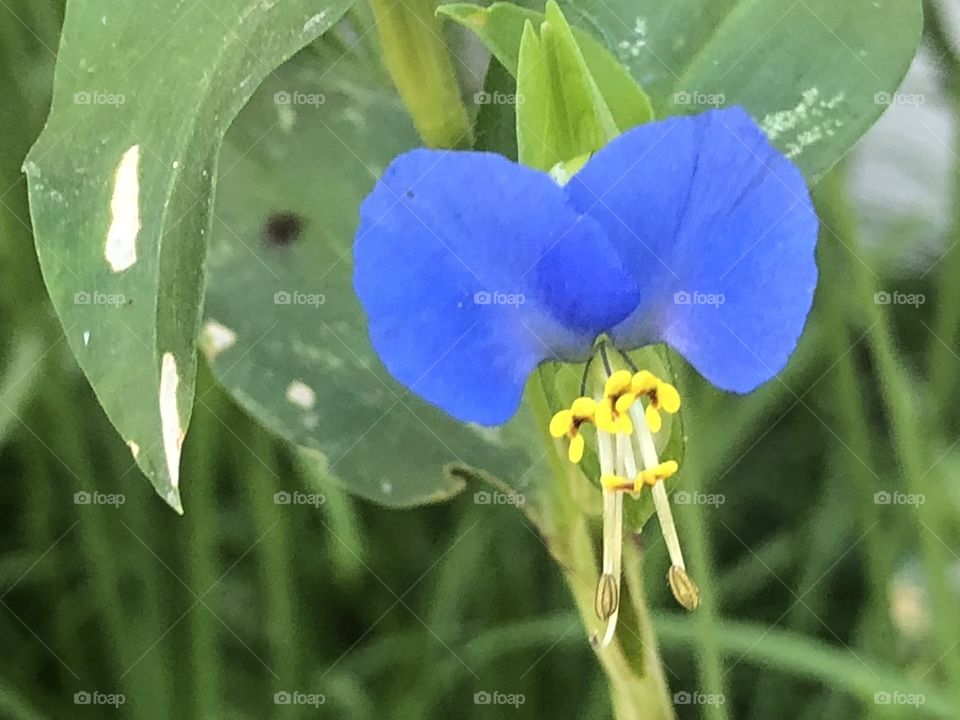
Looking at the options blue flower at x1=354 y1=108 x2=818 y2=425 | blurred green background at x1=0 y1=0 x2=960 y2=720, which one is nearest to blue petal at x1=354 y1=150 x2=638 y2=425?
blue flower at x1=354 y1=108 x2=818 y2=425

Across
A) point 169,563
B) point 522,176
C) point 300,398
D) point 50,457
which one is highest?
point 522,176

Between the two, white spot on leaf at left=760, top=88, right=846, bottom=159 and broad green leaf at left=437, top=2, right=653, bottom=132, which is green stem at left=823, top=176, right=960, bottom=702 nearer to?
white spot on leaf at left=760, top=88, right=846, bottom=159

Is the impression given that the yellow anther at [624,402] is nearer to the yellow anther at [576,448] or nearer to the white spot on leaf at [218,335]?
the yellow anther at [576,448]

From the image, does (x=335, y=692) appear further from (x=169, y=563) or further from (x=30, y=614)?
(x=30, y=614)

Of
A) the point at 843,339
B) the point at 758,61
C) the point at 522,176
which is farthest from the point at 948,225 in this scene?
the point at 522,176

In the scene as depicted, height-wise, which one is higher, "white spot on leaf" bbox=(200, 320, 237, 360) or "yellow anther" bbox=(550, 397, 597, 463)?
"white spot on leaf" bbox=(200, 320, 237, 360)

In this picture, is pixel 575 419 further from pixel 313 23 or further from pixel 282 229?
pixel 282 229

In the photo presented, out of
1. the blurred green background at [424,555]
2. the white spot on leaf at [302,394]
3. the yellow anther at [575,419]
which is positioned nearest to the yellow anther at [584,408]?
Answer: the yellow anther at [575,419]

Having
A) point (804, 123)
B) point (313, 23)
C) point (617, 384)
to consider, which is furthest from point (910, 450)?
point (313, 23)
